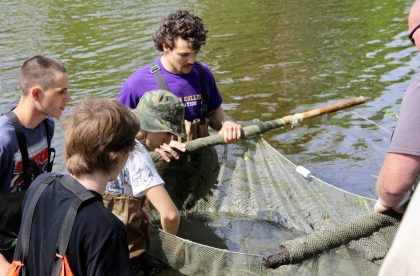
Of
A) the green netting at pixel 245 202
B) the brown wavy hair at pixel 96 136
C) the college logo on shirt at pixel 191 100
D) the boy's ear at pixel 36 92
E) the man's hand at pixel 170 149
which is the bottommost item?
the green netting at pixel 245 202

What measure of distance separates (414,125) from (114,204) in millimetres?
1782

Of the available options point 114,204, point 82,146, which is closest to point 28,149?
point 114,204

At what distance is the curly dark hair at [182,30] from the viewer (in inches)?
169

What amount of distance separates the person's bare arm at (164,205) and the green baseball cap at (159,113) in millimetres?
487

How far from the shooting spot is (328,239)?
2.77 meters

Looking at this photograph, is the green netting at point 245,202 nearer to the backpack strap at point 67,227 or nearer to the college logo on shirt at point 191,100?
the college logo on shirt at point 191,100

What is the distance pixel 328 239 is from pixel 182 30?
215 cm

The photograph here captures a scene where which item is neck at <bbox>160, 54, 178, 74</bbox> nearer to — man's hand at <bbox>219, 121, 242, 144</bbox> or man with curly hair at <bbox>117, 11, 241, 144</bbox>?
man with curly hair at <bbox>117, 11, 241, 144</bbox>

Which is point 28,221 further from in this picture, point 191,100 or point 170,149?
point 191,100

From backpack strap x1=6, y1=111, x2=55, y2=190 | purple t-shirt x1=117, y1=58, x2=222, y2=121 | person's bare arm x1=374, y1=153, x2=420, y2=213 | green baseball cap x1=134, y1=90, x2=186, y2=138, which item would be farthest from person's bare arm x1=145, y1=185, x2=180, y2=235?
person's bare arm x1=374, y1=153, x2=420, y2=213

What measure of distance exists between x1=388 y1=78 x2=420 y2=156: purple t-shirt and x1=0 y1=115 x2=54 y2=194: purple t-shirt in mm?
2024

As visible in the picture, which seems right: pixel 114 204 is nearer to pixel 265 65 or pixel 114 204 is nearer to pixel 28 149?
pixel 28 149

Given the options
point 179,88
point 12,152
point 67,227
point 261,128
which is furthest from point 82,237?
point 179,88

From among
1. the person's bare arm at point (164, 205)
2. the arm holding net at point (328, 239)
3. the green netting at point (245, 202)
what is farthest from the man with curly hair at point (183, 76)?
the arm holding net at point (328, 239)
